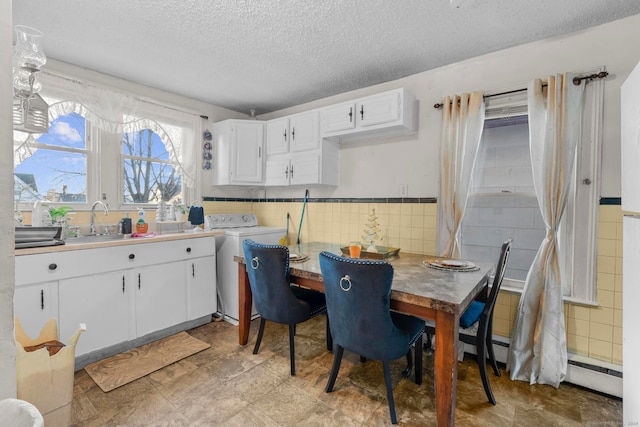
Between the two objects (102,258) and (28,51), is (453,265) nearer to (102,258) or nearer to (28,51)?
(102,258)

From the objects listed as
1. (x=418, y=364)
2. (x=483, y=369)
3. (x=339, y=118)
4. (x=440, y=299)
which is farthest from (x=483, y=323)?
(x=339, y=118)

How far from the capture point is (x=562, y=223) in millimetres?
2104

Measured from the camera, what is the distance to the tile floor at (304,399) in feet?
5.52

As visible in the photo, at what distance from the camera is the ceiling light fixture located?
1.50 m

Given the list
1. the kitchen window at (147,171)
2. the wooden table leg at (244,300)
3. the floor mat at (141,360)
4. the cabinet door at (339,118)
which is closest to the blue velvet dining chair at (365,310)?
the wooden table leg at (244,300)

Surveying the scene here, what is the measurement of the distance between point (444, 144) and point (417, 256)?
0.97 meters

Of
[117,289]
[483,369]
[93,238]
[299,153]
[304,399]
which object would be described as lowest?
[304,399]

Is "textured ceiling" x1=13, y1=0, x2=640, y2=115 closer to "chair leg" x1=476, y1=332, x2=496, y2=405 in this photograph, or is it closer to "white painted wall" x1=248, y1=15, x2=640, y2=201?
"white painted wall" x1=248, y1=15, x2=640, y2=201

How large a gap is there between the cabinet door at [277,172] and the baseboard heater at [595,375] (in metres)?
2.84

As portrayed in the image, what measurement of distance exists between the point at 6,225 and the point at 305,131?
268 centimetres

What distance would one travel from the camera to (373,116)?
271 centimetres

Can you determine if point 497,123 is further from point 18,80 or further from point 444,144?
point 18,80

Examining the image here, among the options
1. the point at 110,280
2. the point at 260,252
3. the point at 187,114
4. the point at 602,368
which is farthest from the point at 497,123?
the point at 110,280

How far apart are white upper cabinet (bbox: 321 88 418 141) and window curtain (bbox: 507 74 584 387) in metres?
0.88
